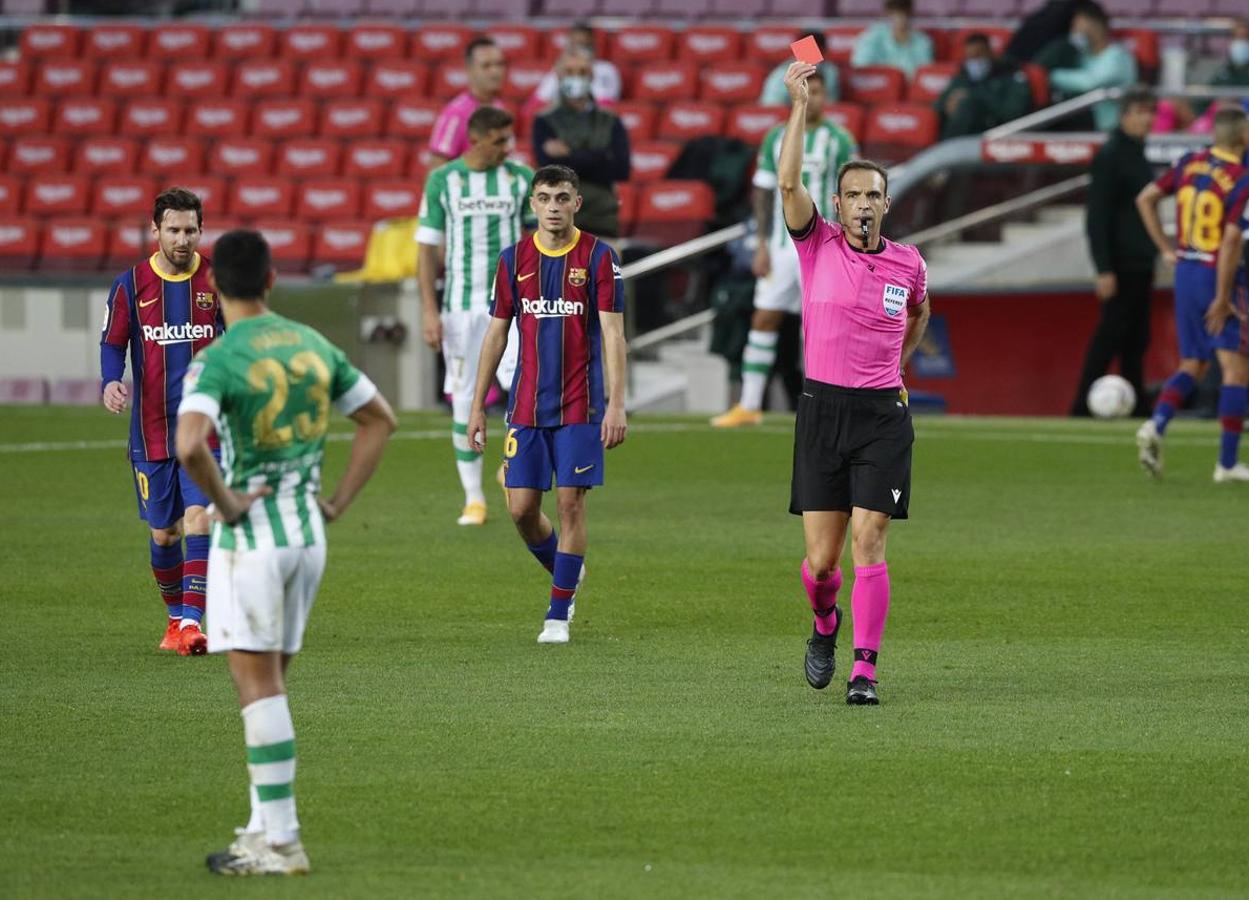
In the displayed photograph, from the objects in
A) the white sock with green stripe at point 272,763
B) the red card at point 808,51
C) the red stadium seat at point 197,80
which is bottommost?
the white sock with green stripe at point 272,763

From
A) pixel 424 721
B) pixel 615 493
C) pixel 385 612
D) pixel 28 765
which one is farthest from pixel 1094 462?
pixel 28 765

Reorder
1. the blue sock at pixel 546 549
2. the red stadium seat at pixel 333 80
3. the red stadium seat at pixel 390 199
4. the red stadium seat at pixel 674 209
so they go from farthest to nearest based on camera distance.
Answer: the red stadium seat at pixel 333 80 < the red stadium seat at pixel 390 199 < the red stadium seat at pixel 674 209 < the blue sock at pixel 546 549

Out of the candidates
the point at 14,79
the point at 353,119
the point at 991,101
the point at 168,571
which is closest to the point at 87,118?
the point at 14,79

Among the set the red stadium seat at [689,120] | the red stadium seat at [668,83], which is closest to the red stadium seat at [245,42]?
the red stadium seat at [668,83]

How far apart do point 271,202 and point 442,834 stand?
1909 cm

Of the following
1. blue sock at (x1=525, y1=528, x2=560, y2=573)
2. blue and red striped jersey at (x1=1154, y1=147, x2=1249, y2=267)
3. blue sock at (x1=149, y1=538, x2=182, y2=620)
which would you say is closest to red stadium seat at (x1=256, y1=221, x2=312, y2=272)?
blue and red striped jersey at (x1=1154, y1=147, x2=1249, y2=267)

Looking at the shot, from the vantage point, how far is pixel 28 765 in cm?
717

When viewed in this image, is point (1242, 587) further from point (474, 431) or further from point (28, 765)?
point (28, 765)

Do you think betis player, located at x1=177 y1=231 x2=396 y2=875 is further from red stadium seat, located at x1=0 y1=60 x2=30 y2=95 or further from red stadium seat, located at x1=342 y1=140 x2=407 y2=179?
red stadium seat, located at x1=0 y1=60 x2=30 y2=95

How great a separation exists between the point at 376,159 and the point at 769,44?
440 cm

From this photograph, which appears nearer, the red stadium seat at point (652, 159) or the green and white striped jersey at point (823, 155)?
the green and white striped jersey at point (823, 155)

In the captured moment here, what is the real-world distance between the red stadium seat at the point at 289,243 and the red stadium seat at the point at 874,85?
556 cm

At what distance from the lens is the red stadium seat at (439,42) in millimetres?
26875

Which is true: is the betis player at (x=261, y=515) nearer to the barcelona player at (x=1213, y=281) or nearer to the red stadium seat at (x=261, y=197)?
the barcelona player at (x=1213, y=281)
